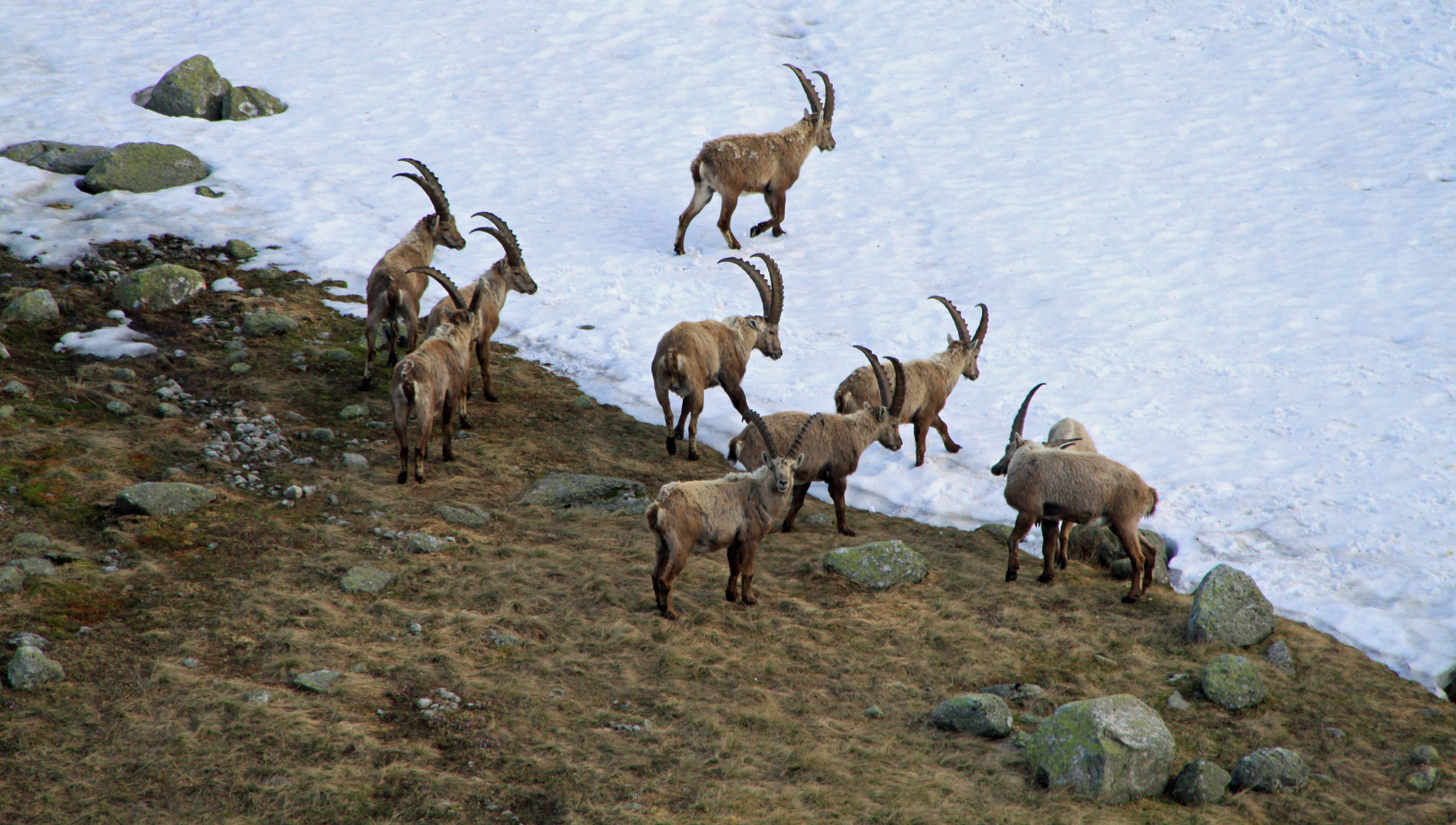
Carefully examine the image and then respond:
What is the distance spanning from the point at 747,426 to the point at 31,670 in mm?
6581

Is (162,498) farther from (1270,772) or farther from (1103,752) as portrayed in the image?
(1270,772)

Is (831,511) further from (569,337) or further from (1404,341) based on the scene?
(1404,341)

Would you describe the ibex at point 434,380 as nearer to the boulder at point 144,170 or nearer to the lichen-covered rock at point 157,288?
Answer: the lichen-covered rock at point 157,288

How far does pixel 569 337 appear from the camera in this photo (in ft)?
52.1

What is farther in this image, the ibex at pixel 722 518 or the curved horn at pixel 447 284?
the curved horn at pixel 447 284

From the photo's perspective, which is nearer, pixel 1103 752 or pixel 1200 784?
pixel 1103 752

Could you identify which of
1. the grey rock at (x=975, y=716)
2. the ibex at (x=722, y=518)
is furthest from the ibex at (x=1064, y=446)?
the grey rock at (x=975, y=716)

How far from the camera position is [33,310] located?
13648 millimetres

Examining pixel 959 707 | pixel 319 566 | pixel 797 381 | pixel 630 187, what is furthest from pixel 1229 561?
pixel 630 187

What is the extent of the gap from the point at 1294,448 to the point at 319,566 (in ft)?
40.0

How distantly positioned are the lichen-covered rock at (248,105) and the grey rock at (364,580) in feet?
54.4

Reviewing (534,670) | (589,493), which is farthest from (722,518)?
(589,493)

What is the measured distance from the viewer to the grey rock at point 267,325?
1434 centimetres

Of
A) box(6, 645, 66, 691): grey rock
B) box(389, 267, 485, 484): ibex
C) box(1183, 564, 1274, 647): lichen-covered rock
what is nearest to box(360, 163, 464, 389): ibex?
box(389, 267, 485, 484): ibex
